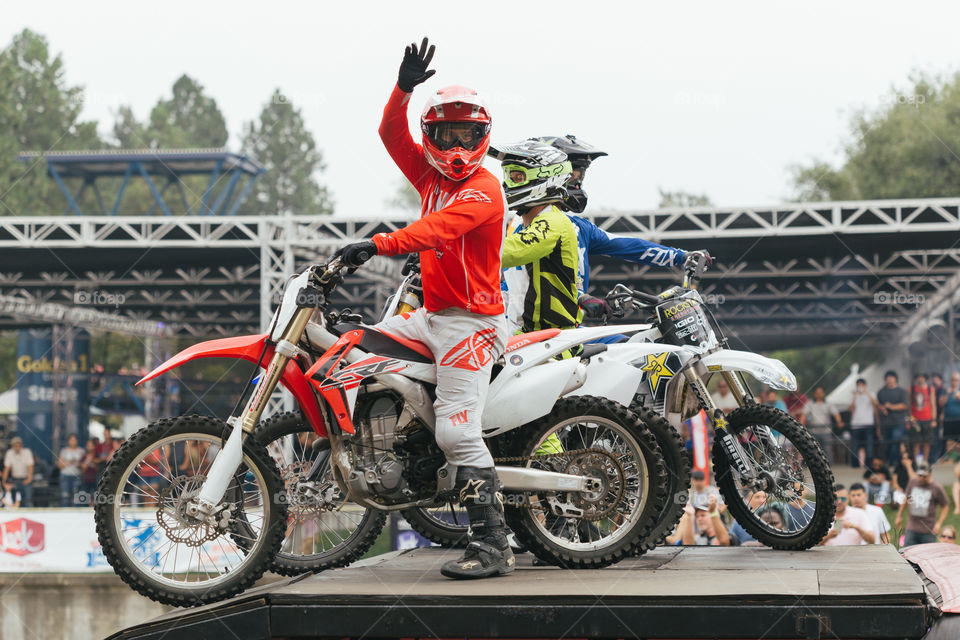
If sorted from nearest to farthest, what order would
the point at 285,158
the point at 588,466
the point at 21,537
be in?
1. the point at 588,466
2. the point at 21,537
3. the point at 285,158

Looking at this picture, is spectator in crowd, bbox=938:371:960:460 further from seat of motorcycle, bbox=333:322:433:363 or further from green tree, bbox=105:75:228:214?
green tree, bbox=105:75:228:214

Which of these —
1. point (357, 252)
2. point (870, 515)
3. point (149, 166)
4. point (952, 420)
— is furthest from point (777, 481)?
point (149, 166)

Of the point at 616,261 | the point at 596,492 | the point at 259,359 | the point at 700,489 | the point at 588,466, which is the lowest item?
the point at 700,489

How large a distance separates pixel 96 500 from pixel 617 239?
2.82 m

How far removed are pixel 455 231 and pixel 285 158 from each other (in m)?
64.4

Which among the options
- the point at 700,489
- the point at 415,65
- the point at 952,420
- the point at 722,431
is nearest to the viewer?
the point at 415,65

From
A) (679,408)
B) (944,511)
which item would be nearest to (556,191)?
(679,408)

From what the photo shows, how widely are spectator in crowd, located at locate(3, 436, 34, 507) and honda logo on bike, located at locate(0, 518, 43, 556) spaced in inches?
179

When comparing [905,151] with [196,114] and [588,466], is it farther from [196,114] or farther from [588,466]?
[196,114]

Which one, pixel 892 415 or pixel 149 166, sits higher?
pixel 149 166

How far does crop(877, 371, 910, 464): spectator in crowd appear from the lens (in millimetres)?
14789

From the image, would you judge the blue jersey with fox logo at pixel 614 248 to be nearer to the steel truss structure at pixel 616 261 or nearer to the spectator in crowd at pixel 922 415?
the steel truss structure at pixel 616 261

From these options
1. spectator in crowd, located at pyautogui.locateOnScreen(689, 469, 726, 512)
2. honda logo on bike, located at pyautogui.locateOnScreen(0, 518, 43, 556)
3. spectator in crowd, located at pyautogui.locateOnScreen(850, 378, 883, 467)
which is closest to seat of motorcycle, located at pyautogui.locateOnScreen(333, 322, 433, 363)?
spectator in crowd, located at pyautogui.locateOnScreen(689, 469, 726, 512)

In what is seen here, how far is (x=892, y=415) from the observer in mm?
15320
